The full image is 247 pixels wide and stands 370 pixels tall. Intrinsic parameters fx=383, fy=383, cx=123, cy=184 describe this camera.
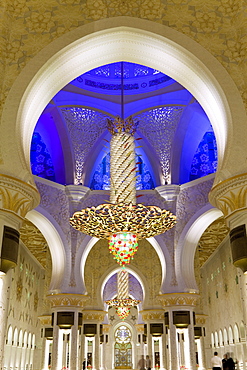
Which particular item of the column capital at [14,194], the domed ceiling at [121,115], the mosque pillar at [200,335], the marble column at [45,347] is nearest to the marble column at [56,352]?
the marble column at [45,347]

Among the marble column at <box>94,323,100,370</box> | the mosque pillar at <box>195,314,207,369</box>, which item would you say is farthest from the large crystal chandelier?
the mosque pillar at <box>195,314,207,369</box>

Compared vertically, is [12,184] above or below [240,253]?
above

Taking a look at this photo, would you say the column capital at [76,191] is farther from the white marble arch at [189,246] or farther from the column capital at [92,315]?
the column capital at [92,315]

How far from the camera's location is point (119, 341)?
71.7ft

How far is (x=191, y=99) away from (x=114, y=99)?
2.01 metres

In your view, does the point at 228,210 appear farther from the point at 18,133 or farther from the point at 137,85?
the point at 137,85

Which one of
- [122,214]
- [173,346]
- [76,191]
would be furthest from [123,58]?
[173,346]

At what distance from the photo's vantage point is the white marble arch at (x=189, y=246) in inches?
367

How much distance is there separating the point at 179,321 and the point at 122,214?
3.91 m

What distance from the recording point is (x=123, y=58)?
219 inches

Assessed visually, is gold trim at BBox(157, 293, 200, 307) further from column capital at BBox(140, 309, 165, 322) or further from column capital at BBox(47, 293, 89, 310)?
column capital at BBox(140, 309, 165, 322)

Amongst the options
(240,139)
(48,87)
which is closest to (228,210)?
(240,139)

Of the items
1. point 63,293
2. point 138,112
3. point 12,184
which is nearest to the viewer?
point 12,184

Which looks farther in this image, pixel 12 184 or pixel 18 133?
pixel 18 133
